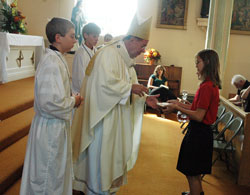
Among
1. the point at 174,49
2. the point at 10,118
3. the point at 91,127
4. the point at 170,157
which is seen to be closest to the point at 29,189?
the point at 91,127

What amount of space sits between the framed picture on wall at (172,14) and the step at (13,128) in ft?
23.4

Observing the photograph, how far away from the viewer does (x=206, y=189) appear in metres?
3.69

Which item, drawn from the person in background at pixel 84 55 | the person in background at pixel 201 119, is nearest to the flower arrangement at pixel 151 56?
the person in background at pixel 84 55

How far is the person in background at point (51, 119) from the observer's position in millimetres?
1997

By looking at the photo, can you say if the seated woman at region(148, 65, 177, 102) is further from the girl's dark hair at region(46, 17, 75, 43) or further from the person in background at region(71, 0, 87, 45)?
the girl's dark hair at region(46, 17, 75, 43)

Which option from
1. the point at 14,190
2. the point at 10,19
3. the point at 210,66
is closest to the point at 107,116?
the point at 210,66

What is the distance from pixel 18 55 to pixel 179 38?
592cm

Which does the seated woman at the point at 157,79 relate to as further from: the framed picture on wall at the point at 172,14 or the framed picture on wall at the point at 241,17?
the framed picture on wall at the point at 241,17

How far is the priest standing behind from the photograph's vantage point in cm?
244

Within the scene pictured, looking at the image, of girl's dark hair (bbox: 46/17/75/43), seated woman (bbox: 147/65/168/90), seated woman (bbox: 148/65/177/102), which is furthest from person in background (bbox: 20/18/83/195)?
seated woman (bbox: 147/65/168/90)

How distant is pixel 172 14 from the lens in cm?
1030

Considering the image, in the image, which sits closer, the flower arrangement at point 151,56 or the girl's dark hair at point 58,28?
the girl's dark hair at point 58,28

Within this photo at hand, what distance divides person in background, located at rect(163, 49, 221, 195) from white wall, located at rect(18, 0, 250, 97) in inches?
313

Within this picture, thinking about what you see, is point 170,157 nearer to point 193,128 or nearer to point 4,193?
point 193,128
